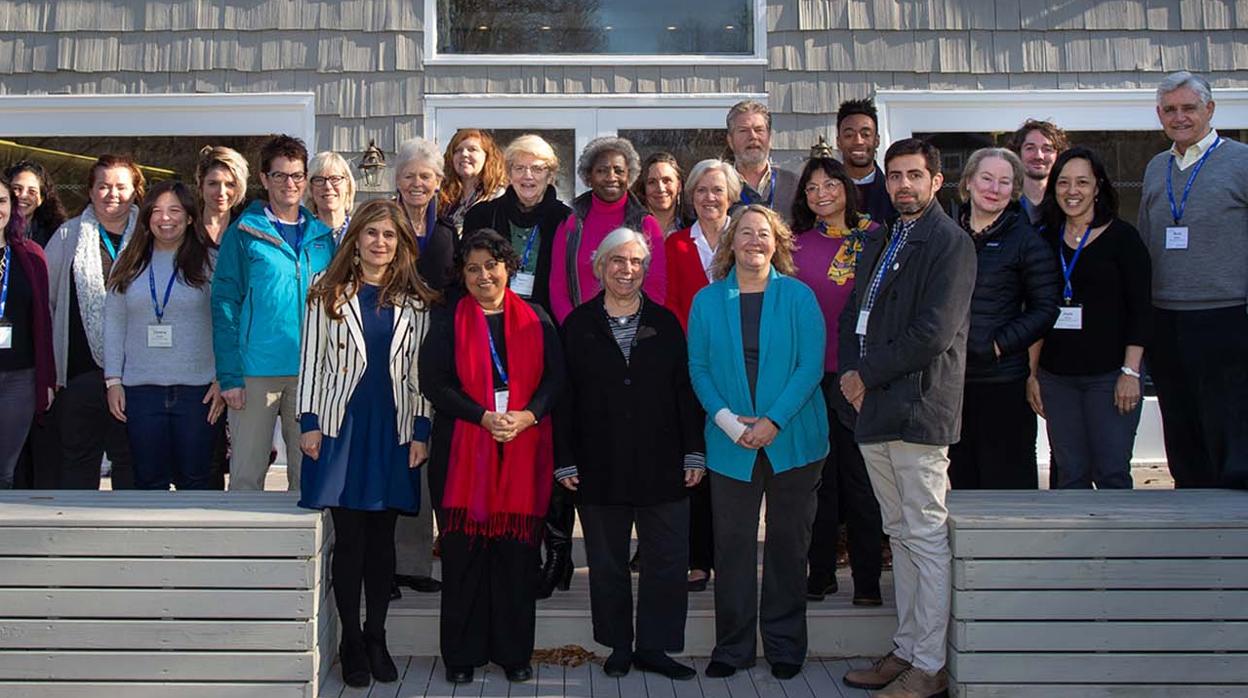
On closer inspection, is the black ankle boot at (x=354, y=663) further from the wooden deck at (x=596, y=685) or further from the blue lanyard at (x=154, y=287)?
the blue lanyard at (x=154, y=287)

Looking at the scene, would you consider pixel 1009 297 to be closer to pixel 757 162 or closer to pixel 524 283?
pixel 757 162

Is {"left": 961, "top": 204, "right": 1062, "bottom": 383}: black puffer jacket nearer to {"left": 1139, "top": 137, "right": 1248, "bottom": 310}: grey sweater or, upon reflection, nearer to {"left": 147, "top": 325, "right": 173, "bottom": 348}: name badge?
{"left": 1139, "top": 137, "right": 1248, "bottom": 310}: grey sweater

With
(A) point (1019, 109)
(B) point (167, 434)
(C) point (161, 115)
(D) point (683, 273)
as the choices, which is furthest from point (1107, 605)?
(C) point (161, 115)

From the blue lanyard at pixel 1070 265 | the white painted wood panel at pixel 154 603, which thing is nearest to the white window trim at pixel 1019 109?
the blue lanyard at pixel 1070 265

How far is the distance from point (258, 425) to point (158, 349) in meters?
0.48

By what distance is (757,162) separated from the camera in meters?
4.88

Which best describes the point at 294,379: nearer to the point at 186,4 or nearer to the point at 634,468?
the point at 634,468

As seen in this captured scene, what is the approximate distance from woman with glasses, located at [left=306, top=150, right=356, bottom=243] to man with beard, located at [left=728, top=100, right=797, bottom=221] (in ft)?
5.10

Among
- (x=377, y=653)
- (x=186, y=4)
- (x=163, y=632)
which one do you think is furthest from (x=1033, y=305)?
(x=186, y=4)

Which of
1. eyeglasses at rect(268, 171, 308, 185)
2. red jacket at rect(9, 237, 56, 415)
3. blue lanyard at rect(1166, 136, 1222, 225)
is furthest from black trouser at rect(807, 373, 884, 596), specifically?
red jacket at rect(9, 237, 56, 415)

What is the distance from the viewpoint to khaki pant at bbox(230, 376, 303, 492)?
446 cm

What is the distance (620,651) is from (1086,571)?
1.51 metres

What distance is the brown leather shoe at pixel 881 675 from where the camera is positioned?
3957 mm

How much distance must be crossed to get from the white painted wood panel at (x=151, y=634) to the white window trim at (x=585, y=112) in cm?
354
